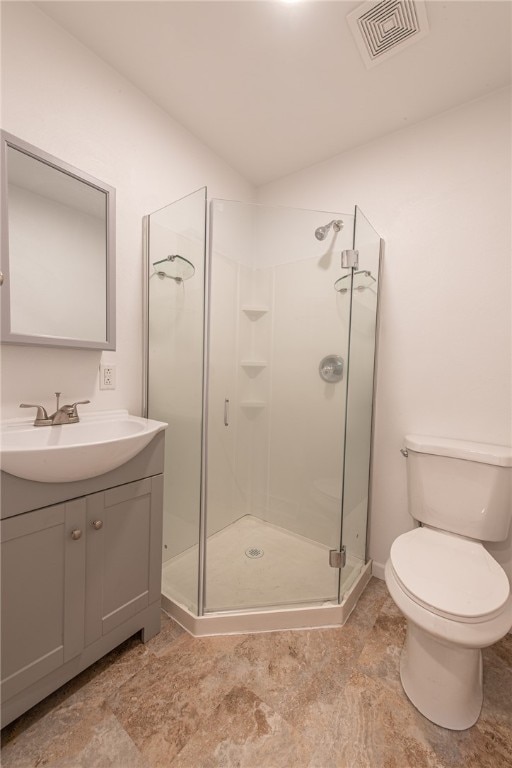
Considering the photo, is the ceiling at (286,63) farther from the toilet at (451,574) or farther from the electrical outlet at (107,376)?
the toilet at (451,574)

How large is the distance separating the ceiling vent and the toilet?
166 centimetres

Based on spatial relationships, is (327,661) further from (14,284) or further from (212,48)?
(212,48)

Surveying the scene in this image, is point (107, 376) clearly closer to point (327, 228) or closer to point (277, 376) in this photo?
point (277, 376)

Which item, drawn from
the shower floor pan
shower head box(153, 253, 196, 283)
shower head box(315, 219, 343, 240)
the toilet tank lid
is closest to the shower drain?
the shower floor pan

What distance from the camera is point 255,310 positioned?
196 centimetres

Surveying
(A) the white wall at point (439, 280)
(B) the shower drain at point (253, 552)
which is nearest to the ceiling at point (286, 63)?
(A) the white wall at point (439, 280)

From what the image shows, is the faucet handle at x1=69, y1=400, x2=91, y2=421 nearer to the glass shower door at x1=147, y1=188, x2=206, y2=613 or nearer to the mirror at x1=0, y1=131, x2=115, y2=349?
the mirror at x1=0, y1=131, x2=115, y2=349

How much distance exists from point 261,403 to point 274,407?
88 millimetres

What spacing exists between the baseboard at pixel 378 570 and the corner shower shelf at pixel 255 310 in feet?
5.33

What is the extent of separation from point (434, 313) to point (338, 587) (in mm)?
1424

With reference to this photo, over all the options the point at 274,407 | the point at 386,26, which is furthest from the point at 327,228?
the point at 274,407

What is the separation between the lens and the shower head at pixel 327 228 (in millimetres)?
1596


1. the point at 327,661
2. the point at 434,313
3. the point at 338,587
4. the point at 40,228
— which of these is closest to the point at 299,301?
the point at 434,313

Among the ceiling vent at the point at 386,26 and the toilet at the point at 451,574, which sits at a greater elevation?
the ceiling vent at the point at 386,26
